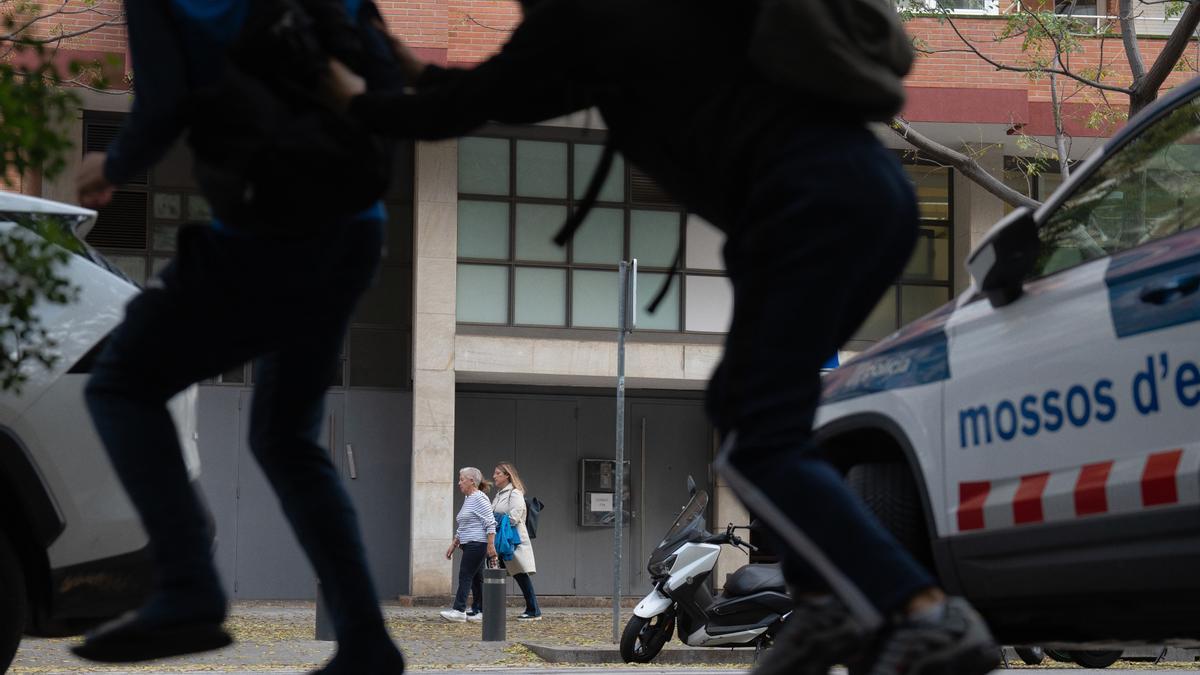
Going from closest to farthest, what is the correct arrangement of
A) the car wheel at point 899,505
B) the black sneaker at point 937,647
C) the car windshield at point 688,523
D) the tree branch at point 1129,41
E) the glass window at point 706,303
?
the black sneaker at point 937,647, the car wheel at point 899,505, the car windshield at point 688,523, the tree branch at point 1129,41, the glass window at point 706,303

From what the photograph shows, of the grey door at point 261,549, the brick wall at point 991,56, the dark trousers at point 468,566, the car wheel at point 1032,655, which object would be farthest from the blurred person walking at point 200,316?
the grey door at point 261,549

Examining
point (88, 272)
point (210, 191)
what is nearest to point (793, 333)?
point (210, 191)

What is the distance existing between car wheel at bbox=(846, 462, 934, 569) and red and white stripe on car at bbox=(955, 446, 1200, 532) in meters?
0.43

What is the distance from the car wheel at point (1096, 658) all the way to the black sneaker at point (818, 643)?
35.6 feet

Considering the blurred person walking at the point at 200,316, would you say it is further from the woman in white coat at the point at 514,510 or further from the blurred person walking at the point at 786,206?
the woman in white coat at the point at 514,510

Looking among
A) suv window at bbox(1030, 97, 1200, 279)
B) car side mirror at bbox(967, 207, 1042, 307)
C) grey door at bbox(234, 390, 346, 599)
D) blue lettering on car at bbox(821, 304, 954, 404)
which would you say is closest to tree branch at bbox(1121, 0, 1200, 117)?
blue lettering on car at bbox(821, 304, 954, 404)

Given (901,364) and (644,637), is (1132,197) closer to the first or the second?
(901,364)

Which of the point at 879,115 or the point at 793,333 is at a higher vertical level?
the point at 879,115

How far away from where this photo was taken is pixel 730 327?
2445 millimetres

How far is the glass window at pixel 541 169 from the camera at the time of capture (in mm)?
27250

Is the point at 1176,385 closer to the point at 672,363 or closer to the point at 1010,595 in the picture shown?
the point at 1010,595

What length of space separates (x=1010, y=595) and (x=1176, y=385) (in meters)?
0.77

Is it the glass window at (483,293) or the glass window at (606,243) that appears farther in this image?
the glass window at (606,243)

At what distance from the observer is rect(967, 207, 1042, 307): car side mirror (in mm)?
4195
